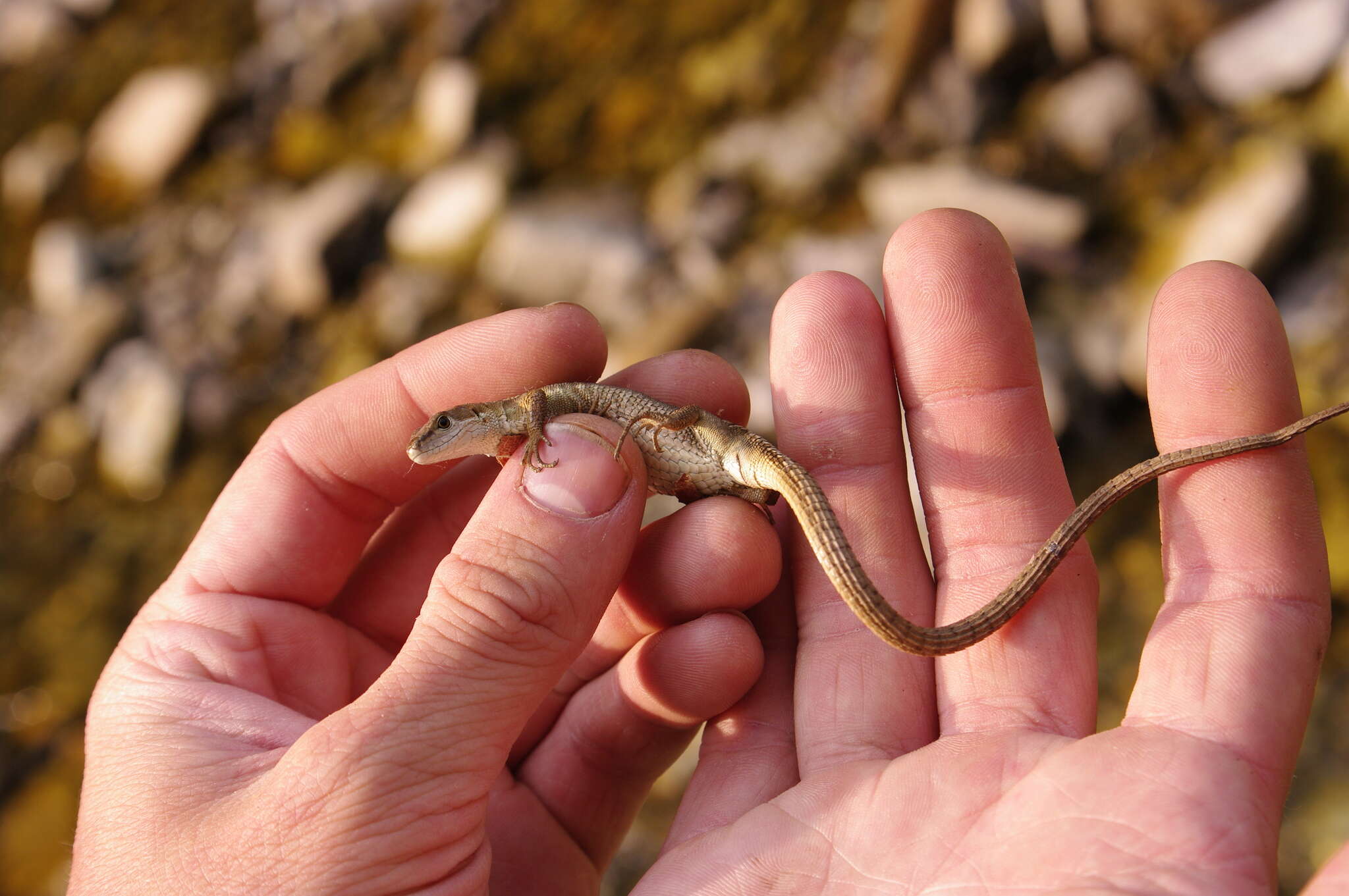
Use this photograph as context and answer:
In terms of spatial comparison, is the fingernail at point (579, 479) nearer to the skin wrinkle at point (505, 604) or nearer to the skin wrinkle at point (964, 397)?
the skin wrinkle at point (505, 604)

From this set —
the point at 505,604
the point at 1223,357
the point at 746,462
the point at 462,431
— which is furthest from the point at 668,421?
the point at 1223,357

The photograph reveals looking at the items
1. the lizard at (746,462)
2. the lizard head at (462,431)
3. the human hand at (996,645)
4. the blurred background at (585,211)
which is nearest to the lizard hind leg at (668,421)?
the lizard at (746,462)

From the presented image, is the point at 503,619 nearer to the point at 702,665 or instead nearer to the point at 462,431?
the point at 702,665

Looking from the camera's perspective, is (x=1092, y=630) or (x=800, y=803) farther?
(x=1092, y=630)

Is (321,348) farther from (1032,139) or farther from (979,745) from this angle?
(979,745)

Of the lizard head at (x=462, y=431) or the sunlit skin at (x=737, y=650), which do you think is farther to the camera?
the lizard head at (x=462, y=431)

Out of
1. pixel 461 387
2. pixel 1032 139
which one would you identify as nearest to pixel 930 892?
pixel 461 387

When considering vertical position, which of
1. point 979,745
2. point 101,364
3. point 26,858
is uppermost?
point 101,364
